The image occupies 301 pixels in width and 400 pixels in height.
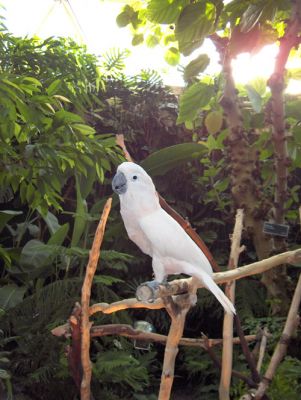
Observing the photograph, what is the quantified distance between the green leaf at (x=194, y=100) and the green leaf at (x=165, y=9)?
0.21 meters

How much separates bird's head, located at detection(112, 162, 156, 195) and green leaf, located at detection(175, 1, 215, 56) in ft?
1.62

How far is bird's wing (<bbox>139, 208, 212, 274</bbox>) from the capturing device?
85 centimetres

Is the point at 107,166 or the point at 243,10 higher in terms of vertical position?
the point at 243,10

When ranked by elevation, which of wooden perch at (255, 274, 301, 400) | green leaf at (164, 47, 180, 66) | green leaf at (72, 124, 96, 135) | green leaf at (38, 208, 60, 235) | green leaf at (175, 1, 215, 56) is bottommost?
wooden perch at (255, 274, 301, 400)

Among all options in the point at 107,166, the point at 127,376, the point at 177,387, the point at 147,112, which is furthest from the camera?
the point at 147,112

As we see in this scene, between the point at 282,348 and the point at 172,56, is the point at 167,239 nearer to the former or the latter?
the point at 282,348

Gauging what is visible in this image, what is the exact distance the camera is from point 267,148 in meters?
1.63

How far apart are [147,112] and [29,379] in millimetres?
1423

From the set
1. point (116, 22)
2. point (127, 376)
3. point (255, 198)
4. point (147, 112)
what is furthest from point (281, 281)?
point (147, 112)

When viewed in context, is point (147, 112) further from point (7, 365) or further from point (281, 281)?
point (7, 365)

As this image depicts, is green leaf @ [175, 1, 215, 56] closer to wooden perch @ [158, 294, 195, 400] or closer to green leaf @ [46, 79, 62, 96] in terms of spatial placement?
green leaf @ [46, 79, 62, 96]

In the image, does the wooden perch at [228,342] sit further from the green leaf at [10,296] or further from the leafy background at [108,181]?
the green leaf at [10,296]

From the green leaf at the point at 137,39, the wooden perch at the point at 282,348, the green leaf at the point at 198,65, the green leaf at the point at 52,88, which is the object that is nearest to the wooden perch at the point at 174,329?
the wooden perch at the point at 282,348

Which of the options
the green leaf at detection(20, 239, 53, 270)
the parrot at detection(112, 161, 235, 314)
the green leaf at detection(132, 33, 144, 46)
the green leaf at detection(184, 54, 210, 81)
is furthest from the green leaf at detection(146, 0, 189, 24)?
the green leaf at detection(20, 239, 53, 270)
